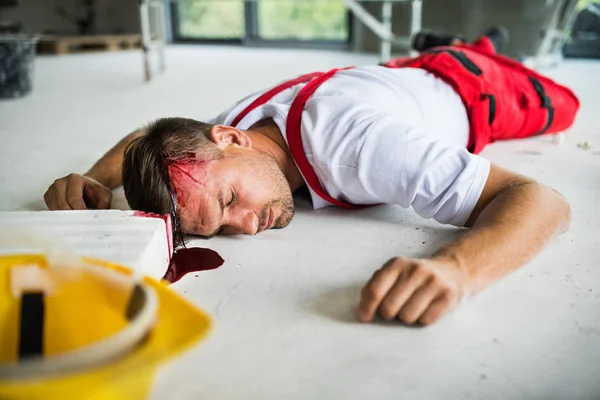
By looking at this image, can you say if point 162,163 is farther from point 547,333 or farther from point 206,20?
point 206,20

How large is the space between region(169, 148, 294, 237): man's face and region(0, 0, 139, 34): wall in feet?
17.7

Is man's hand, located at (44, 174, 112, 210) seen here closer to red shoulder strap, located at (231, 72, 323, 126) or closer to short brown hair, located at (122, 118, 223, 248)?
short brown hair, located at (122, 118, 223, 248)

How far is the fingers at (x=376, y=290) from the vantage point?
0.75 m

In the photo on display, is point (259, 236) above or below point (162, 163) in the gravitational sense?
below

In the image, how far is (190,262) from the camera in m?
0.96

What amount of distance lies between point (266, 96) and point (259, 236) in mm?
348

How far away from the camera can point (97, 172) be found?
1295mm

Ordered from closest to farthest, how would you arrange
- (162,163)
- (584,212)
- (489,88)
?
(162,163)
(584,212)
(489,88)

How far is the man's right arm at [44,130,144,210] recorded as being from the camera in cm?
113

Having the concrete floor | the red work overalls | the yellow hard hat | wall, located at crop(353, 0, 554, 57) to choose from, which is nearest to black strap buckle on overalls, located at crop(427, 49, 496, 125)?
the red work overalls

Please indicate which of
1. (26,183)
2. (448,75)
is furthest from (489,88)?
(26,183)

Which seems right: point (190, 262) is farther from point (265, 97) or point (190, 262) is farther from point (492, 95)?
point (492, 95)

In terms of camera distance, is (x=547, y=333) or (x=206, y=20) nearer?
(x=547, y=333)

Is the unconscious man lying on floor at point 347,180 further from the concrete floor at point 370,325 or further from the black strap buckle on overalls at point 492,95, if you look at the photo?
the black strap buckle on overalls at point 492,95
